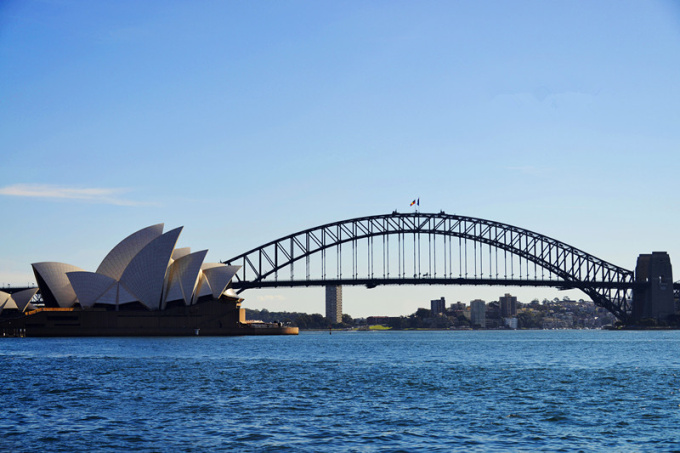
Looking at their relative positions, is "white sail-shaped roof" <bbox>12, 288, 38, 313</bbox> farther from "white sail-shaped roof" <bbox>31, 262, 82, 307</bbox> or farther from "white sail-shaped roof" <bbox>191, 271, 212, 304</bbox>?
"white sail-shaped roof" <bbox>191, 271, 212, 304</bbox>

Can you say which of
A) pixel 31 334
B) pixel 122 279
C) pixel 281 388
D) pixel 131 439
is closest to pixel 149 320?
pixel 122 279

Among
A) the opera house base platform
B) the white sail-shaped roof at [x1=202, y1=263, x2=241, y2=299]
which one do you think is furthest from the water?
the white sail-shaped roof at [x1=202, y1=263, x2=241, y2=299]

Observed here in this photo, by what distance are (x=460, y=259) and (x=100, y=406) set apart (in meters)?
99.4

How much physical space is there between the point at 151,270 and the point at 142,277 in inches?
66.2

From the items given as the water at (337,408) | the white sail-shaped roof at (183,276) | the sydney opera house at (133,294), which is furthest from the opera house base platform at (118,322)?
the water at (337,408)

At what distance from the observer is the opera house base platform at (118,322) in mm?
101312

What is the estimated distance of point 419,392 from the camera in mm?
32562

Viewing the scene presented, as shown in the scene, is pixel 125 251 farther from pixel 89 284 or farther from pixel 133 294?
pixel 89 284

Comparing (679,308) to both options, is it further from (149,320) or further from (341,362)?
(341,362)

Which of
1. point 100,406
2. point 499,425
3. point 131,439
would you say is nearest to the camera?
point 131,439

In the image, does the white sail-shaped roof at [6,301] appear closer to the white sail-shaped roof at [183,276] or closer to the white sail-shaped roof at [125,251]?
the white sail-shaped roof at [125,251]

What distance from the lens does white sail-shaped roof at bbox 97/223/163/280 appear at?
98750 millimetres

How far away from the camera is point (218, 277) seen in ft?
350

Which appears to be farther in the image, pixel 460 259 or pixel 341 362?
pixel 460 259
